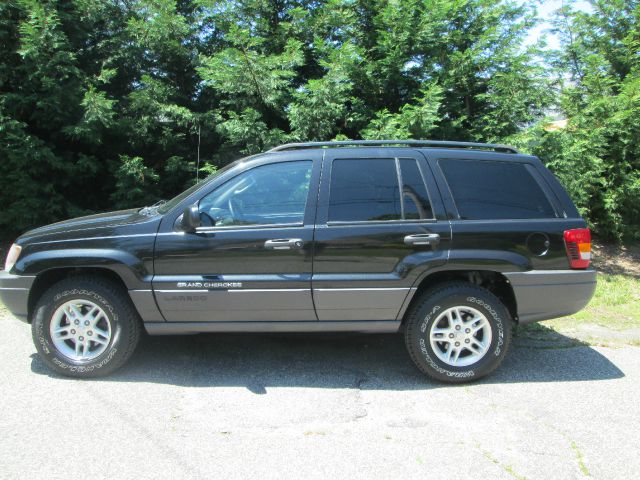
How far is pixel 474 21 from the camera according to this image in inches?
319

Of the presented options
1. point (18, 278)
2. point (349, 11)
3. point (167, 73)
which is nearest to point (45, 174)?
point (167, 73)

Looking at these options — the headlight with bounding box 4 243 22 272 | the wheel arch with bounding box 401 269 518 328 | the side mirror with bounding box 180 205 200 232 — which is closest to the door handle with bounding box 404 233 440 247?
the wheel arch with bounding box 401 269 518 328

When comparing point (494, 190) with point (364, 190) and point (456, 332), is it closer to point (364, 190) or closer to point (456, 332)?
point (364, 190)

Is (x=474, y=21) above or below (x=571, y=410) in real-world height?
above

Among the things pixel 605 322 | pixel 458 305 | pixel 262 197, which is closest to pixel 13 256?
pixel 262 197

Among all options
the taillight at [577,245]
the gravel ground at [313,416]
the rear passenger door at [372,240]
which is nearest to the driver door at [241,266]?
the rear passenger door at [372,240]

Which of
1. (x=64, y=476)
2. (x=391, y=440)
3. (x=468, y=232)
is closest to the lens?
(x=64, y=476)

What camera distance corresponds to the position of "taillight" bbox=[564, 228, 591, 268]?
4105 millimetres

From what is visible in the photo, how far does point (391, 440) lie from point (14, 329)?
164 inches

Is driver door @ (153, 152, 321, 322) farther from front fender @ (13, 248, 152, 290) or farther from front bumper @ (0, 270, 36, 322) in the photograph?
front bumper @ (0, 270, 36, 322)

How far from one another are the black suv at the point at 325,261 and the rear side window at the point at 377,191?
1 cm

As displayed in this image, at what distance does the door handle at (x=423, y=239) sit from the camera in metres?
4.00

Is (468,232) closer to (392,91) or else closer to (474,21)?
(392,91)

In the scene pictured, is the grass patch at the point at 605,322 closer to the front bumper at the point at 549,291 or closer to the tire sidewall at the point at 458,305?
the front bumper at the point at 549,291
